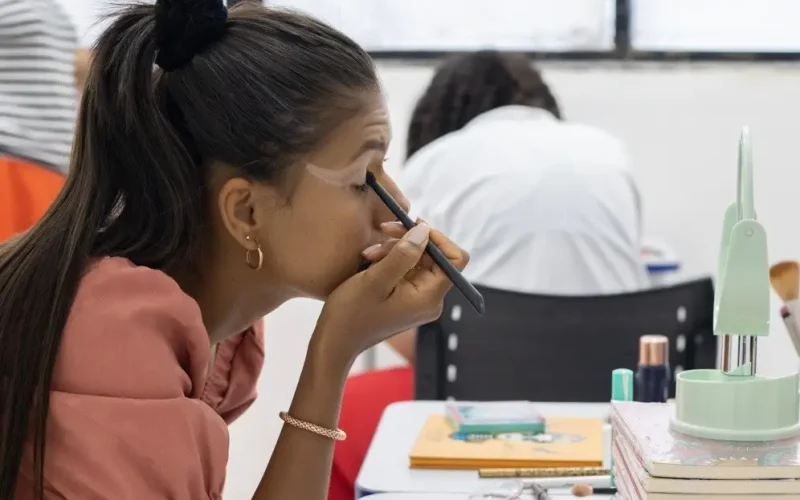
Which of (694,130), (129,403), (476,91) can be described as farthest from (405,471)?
(694,130)

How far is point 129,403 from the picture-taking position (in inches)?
27.6

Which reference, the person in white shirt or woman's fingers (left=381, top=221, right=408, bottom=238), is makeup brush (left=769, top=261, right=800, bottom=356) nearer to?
woman's fingers (left=381, top=221, right=408, bottom=238)

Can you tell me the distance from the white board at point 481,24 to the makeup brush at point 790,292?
6.84 feet

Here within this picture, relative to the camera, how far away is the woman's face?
2.74 feet

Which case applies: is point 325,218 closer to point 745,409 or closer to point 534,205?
point 745,409

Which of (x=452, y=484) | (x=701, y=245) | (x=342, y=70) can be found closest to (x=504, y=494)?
(x=452, y=484)

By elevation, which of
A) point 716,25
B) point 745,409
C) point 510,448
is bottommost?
point 510,448

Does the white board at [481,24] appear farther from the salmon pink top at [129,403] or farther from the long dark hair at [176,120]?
the salmon pink top at [129,403]

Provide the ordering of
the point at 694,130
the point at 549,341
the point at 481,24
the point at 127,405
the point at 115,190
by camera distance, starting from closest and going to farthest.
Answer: the point at 127,405
the point at 115,190
the point at 549,341
the point at 694,130
the point at 481,24

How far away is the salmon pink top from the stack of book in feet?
1.01

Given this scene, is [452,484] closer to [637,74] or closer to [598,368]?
[598,368]

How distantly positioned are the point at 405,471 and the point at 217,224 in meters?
0.27

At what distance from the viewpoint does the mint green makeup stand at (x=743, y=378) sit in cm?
61

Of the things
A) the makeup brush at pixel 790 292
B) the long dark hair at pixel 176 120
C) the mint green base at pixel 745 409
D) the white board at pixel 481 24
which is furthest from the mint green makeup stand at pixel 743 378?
the white board at pixel 481 24
